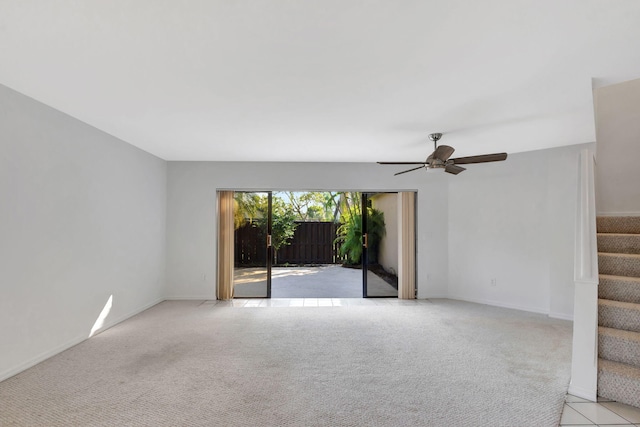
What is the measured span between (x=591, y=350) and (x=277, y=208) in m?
7.37

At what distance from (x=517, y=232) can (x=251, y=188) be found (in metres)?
4.44

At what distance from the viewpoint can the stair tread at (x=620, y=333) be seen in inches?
93.8

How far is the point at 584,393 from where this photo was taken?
7.69ft

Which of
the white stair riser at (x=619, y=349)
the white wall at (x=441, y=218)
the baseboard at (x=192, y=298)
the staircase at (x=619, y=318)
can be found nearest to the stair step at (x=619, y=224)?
the staircase at (x=619, y=318)

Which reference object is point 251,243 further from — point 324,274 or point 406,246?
point 324,274

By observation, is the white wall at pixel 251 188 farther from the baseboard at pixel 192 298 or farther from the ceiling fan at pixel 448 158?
the ceiling fan at pixel 448 158

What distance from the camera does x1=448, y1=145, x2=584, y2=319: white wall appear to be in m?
4.36

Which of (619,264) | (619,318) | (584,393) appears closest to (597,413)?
(584,393)

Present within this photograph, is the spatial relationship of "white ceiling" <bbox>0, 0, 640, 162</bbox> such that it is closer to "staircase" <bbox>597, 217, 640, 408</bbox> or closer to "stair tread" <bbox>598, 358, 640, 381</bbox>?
"staircase" <bbox>597, 217, 640, 408</bbox>

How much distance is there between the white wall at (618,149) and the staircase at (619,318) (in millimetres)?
1165

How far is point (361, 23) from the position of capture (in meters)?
1.69

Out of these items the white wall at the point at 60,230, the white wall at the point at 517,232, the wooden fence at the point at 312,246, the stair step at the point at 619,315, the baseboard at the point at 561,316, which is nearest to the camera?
the stair step at the point at 619,315

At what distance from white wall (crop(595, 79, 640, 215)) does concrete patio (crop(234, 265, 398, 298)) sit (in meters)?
3.44

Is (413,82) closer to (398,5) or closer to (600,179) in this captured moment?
(398,5)
